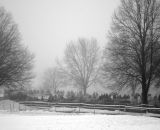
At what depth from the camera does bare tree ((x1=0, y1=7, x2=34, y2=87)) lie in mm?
25031

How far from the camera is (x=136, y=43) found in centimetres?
2075

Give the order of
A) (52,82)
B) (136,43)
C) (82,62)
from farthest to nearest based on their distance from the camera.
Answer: (52,82) → (82,62) → (136,43)

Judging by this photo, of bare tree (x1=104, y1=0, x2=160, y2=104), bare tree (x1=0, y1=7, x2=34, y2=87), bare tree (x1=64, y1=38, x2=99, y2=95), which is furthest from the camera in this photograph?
bare tree (x1=64, y1=38, x2=99, y2=95)

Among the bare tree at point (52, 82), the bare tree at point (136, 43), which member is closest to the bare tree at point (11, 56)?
the bare tree at point (136, 43)

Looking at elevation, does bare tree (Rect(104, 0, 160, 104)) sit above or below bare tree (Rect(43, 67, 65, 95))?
above

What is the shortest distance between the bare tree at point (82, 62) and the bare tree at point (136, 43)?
2142 centimetres

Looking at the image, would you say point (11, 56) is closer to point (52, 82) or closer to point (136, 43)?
point (136, 43)

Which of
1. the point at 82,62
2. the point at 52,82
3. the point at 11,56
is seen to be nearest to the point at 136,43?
the point at 11,56

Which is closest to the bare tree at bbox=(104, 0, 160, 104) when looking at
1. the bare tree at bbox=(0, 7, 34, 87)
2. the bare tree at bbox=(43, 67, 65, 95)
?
the bare tree at bbox=(0, 7, 34, 87)

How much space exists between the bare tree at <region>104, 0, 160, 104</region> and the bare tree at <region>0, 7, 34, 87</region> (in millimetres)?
12421

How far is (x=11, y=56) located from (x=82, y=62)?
70.3 feet

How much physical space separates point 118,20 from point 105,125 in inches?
552

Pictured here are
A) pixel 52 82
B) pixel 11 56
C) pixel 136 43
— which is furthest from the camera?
pixel 52 82

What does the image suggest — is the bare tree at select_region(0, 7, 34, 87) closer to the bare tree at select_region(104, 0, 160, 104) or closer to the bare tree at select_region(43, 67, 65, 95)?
the bare tree at select_region(104, 0, 160, 104)
